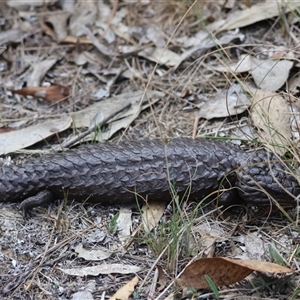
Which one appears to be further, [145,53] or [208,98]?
[145,53]

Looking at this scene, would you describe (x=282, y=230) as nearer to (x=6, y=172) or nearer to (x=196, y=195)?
(x=196, y=195)

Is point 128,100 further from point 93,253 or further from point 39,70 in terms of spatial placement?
point 93,253

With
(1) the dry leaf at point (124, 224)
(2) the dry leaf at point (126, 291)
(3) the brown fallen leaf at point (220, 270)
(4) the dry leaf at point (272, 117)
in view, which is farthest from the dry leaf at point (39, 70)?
(3) the brown fallen leaf at point (220, 270)

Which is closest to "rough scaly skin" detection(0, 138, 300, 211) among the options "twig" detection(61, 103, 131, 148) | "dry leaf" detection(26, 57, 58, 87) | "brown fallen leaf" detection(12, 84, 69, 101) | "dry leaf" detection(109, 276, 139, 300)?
"twig" detection(61, 103, 131, 148)

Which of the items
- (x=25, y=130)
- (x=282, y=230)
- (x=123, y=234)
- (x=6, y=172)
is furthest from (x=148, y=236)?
(x=25, y=130)

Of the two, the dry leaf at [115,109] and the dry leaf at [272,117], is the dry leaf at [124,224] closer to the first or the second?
the dry leaf at [115,109]

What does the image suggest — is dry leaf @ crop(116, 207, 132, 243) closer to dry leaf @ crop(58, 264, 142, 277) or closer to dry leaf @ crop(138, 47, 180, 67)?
dry leaf @ crop(58, 264, 142, 277)

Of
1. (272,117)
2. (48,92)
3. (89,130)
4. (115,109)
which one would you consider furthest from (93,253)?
(48,92)
